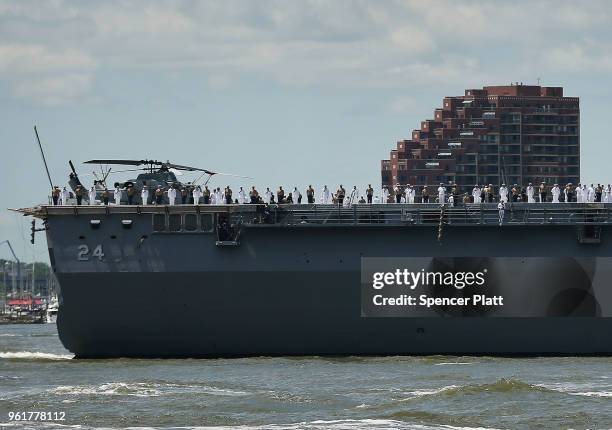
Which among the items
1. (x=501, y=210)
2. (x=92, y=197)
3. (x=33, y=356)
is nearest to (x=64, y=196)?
(x=92, y=197)

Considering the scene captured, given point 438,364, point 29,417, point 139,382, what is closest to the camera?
point 29,417

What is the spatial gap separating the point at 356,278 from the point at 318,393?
541 inches

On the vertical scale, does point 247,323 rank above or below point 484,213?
below

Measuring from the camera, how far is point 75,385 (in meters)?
58.1

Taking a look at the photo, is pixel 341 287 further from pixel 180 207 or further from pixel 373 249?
pixel 180 207

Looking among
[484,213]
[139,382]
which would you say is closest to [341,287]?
[484,213]

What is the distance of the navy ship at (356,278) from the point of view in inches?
2672

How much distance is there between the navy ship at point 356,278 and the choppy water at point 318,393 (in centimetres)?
121

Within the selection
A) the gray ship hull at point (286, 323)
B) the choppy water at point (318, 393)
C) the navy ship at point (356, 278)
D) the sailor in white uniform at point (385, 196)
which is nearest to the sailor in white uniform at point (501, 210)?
the navy ship at point (356, 278)

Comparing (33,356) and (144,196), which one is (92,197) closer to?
(144,196)

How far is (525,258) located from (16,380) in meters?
21.9

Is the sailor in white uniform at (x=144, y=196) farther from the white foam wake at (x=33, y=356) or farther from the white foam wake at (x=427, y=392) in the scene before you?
the white foam wake at (x=427, y=392)

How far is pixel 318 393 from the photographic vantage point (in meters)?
54.7

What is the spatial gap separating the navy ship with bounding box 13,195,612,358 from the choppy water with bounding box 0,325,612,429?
1215 millimetres
